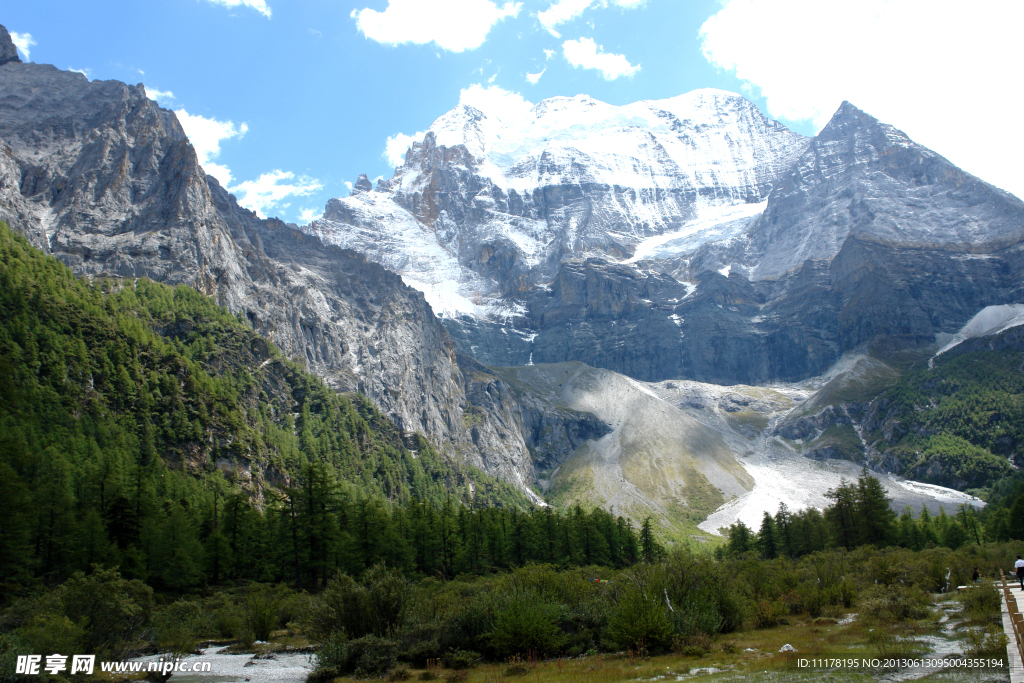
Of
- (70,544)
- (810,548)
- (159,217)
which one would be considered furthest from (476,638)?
(159,217)

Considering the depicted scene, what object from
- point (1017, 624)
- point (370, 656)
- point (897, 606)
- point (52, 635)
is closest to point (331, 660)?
point (370, 656)

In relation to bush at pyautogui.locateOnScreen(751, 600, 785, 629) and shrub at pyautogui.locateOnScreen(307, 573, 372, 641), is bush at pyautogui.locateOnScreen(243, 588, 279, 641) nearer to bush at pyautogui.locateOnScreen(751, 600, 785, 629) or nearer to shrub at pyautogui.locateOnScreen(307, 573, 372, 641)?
shrub at pyautogui.locateOnScreen(307, 573, 372, 641)

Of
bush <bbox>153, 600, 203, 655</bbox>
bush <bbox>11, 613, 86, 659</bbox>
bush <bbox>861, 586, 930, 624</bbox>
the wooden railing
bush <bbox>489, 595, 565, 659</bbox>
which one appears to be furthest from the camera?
bush <bbox>861, 586, 930, 624</bbox>

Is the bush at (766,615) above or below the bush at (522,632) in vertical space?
below

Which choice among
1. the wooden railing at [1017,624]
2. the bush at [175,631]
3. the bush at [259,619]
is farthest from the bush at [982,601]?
the bush at [259,619]

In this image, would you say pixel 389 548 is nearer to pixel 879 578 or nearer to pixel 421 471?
pixel 879 578

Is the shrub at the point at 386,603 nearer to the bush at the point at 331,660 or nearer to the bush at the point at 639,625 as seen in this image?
the bush at the point at 331,660

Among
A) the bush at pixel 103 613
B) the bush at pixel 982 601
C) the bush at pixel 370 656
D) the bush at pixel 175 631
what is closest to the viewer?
the bush at pixel 103 613

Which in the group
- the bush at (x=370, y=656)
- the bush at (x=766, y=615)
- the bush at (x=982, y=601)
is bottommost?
the bush at (x=766, y=615)

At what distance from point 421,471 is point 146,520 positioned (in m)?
115

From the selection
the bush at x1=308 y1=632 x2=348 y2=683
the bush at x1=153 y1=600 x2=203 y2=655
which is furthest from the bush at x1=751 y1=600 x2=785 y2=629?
the bush at x1=153 y1=600 x2=203 y2=655

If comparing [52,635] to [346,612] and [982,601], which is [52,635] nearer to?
[346,612]

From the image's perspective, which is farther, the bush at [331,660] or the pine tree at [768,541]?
the pine tree at [768,541]

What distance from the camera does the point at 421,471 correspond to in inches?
6924
